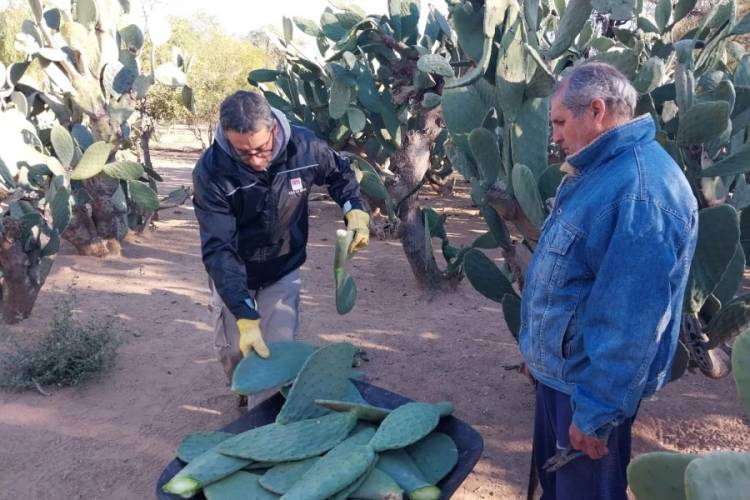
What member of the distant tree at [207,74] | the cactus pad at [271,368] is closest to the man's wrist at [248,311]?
the cactus pad at [271,368]

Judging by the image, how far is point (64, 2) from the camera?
215 inches

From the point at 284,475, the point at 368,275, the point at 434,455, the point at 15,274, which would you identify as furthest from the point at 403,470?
the point at 368,275

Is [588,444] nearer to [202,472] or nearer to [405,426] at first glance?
[405,426]

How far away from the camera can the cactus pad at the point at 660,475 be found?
1.14m

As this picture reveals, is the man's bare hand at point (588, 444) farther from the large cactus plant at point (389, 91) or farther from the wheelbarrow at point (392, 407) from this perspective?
the large cactus plant at point (389, 91)

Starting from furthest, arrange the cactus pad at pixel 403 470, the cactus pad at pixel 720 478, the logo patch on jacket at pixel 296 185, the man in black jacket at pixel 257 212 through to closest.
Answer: the logo patch on jacket at pixel 296 185
the man in black jacket at pixel 257 212
the cactus pad at pixel 403 470
the cactus pad at pixel 720 478

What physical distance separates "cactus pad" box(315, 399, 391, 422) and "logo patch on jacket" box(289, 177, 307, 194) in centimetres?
95

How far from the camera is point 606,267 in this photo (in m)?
1.54

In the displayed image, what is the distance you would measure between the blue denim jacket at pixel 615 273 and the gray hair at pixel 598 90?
51 millimetres

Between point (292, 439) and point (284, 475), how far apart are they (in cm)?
12

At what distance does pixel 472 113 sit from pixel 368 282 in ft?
8.07

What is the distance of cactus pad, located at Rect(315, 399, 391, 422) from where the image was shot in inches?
85.4

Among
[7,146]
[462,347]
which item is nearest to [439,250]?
[462,347]

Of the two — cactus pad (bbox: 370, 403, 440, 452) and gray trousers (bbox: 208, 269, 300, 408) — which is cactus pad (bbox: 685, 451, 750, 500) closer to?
cactus pad (bbox: 370, 403, 440, 452)
